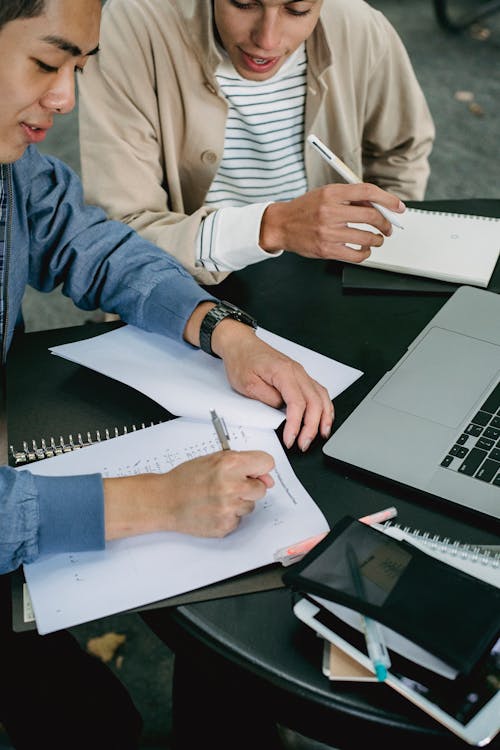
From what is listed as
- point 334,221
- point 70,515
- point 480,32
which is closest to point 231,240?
point 334,221

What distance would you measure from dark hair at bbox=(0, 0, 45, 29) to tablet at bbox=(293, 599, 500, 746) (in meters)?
0.69

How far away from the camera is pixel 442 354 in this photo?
1.11 m

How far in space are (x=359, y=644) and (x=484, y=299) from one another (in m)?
0.66

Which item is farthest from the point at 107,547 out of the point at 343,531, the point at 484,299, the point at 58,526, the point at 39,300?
the point at 39,300

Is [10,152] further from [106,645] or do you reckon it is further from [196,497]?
[106,645]

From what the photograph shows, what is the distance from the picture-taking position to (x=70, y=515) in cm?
86

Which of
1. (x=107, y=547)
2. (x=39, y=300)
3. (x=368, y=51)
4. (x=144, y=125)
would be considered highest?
(x=368, y=51)

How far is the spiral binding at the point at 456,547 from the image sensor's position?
31.5 inches

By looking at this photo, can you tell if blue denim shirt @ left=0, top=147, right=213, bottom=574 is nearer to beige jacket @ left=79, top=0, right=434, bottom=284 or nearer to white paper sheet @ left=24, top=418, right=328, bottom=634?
beige jacket @ left=79, top=0, right=434, bottom=284

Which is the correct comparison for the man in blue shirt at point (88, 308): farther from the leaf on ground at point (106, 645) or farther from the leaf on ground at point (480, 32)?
the leaf on ground at point (480, 32)

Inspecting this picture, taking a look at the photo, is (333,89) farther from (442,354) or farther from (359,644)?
(359,644)

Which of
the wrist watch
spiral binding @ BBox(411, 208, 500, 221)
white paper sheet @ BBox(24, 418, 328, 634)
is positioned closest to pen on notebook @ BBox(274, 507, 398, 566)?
white paper sheet @ BBox(24, 418, 328, 634)

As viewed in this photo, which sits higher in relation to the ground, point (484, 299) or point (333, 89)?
point (333, 89)

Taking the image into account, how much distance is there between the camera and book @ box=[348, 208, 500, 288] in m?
1.28
